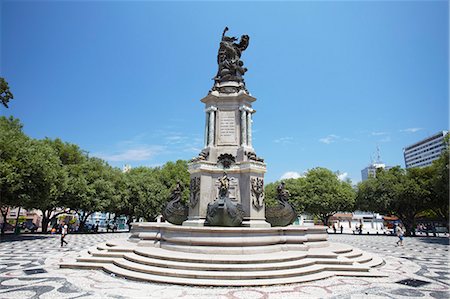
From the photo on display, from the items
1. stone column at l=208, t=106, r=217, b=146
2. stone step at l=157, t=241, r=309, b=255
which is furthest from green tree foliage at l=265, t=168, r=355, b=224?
A: stone step at l=157, t=241, r=309, b=255

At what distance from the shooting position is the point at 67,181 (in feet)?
91.9

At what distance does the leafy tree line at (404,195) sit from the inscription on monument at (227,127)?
30.3m

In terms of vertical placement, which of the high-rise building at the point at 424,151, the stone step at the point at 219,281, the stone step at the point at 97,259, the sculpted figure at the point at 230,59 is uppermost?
the high-rise building at the point at 424,151

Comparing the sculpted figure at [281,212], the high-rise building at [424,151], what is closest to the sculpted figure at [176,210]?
the sculpted figure at [281,212]

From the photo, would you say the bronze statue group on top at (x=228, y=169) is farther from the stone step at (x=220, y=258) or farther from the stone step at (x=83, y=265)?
the stone step at (x=83, y=265)

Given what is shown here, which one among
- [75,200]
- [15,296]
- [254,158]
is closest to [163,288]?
[15,296]

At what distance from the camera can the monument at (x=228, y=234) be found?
7.58 meters

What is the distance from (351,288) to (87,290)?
6.60 m

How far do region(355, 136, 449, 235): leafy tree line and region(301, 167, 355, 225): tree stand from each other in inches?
83.7

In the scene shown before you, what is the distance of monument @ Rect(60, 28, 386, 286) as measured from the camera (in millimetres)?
7578

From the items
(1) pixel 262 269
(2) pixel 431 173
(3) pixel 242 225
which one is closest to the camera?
(1) pixel 262 269

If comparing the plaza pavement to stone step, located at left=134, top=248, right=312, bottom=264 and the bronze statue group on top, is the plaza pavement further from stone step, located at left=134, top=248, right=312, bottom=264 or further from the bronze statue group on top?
the bronze statue group on top

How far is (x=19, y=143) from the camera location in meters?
21.2

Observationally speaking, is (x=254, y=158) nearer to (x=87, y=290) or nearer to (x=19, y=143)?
(x=87, y=290)
